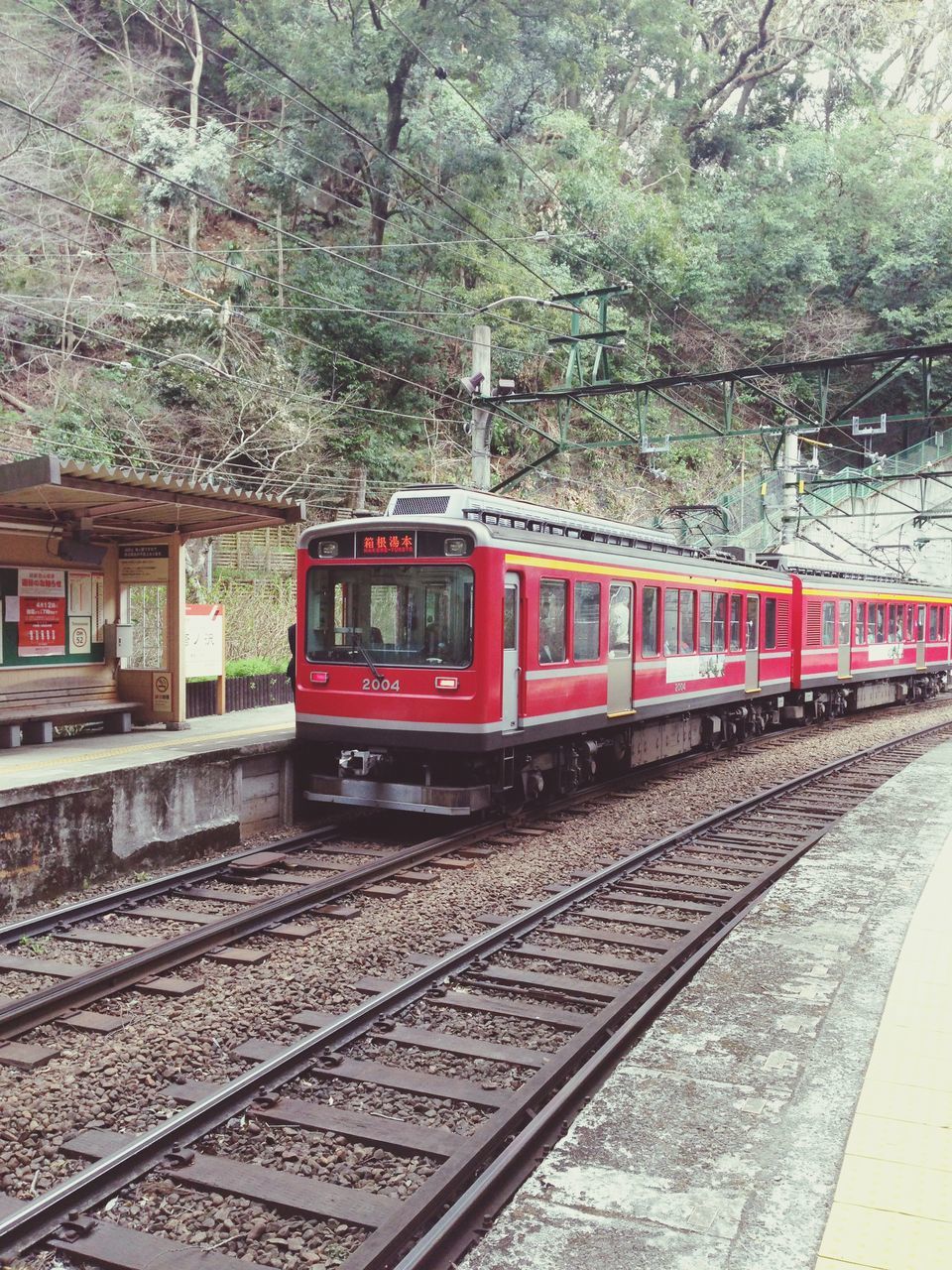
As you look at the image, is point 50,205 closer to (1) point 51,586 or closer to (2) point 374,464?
(2) point 374,464

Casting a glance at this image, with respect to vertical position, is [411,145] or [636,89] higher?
[636,89]

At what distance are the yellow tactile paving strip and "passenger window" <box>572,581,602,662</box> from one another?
555 centimetres

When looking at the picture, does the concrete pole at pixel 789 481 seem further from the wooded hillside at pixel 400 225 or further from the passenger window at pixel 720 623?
the passenger window at pixel 720 623

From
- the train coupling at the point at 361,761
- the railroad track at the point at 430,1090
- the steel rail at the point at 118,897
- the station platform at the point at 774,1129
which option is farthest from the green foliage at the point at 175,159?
the station platform at the point at 774,1129

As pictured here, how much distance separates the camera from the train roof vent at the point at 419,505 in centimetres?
966

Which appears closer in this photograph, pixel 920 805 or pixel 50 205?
pixel 920 805

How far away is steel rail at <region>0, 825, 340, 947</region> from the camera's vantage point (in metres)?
6.86

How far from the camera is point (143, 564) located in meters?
11.7

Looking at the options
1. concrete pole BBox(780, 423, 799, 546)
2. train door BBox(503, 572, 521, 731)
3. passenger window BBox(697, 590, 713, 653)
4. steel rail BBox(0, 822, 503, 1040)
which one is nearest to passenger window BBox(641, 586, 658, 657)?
passenger window BBox(697, 590, 713, 653)

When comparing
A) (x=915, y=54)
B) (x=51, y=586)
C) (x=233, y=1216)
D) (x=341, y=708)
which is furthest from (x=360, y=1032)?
(x=915, y=54)

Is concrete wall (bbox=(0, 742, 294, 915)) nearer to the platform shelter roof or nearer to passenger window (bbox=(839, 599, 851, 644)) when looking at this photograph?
the platform shelter roof

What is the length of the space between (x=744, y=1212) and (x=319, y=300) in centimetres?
2507

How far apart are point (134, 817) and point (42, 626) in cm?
295

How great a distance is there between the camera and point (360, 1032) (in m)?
5.19
